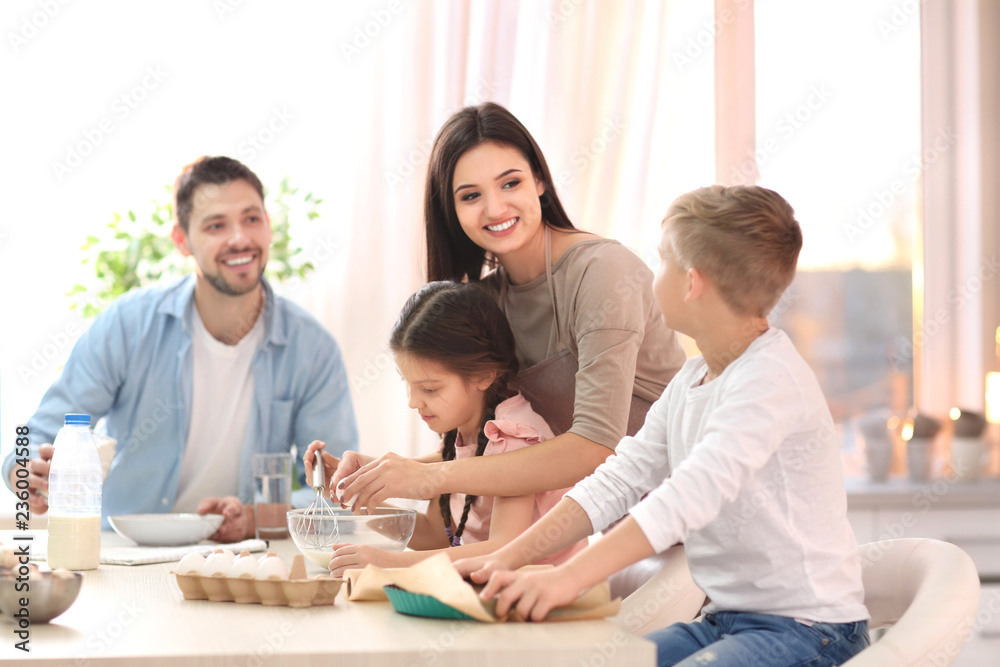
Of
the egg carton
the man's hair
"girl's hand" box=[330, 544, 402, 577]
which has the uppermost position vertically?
the man's hair

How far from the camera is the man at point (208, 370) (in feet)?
7.43

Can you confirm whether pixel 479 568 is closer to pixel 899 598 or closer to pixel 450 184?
pixel 899 598

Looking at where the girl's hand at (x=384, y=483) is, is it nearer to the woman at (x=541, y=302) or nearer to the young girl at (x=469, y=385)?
the woman at (x=541, y=302)

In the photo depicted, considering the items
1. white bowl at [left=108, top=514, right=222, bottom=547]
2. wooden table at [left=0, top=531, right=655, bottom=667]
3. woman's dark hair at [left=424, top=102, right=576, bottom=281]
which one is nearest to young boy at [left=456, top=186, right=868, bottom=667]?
wooden table at [left=0, top=531, right=655, bottom=667]

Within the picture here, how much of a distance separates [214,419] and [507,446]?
1.15m

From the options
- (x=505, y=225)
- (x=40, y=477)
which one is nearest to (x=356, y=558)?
(x=505, y=225)

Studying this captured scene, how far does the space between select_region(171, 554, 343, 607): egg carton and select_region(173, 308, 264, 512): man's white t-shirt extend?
131 centimetres

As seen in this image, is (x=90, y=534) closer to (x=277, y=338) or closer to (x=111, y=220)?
(x=277, y=338)

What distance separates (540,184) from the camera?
5.47 ft

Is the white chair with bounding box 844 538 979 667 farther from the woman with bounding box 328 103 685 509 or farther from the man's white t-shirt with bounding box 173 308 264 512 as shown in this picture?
the man's white t-shirt with bounding box 173 308 264 512

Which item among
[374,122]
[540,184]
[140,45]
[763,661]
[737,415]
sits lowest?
[763,661]

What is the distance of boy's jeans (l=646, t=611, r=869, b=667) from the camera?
1031 millimetres

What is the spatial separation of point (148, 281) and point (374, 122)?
77 cm

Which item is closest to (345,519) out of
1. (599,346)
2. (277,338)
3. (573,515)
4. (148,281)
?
(573,515)
